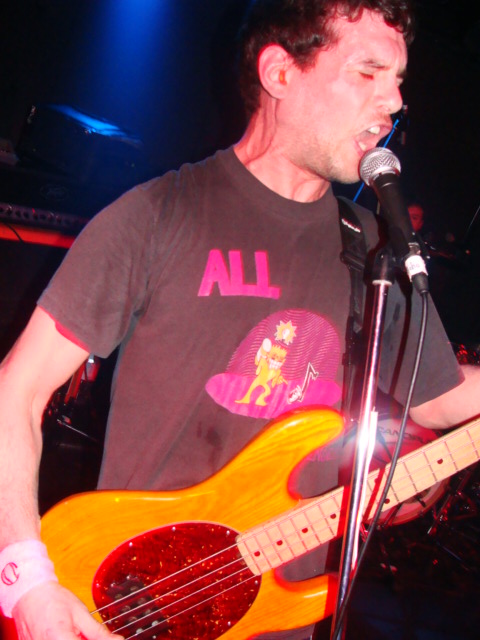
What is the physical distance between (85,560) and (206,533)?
337 mm

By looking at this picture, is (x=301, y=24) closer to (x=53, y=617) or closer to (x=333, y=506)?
(x=333, y=506)

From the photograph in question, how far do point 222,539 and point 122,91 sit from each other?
4.63m

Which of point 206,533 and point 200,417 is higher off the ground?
point 200,417

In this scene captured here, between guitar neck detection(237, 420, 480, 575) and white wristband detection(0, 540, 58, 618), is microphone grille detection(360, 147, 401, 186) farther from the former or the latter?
white wristband detection(0, 540, 58, 618)

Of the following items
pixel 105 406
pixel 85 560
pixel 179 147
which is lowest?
pixel 105 406

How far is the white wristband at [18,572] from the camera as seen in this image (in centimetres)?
117

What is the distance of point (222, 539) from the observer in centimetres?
156

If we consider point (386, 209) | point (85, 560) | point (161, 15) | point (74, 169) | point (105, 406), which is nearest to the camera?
point (386, 209)

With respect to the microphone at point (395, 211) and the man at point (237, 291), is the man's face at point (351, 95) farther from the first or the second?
the microphone at point (395, 211)

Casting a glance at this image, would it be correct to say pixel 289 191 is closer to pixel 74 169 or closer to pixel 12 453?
pixel 12 453

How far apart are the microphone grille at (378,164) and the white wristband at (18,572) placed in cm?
120

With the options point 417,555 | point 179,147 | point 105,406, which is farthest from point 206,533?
point 179,147

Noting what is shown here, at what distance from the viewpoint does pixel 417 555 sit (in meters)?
4.86

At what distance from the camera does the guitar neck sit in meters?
1.58
